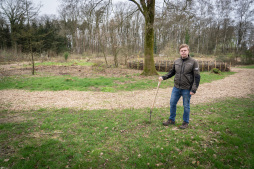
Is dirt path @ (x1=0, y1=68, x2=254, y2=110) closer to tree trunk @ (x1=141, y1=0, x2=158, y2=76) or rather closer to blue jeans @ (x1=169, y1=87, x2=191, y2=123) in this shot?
blue jeans @ (x1=169, y1=87, x2=191, y2=123)

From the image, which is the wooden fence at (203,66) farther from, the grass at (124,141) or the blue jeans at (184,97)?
the blue jeans at (184,97)

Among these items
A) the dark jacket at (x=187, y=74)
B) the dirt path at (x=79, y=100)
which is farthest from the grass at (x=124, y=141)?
the dark jacket at (x=187, y=74)

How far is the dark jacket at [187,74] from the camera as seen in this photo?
3.71m

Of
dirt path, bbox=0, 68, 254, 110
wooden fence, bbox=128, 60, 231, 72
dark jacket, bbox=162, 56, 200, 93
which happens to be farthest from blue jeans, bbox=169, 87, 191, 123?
wooden fence, bbox=128, 60, 231, 72

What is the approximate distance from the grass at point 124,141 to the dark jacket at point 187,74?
4.43ft

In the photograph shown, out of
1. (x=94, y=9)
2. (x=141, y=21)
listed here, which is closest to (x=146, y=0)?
(x=94, y=9)

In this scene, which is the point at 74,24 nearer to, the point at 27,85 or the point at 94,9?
the point at 94,9

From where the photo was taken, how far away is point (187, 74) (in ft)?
12.5

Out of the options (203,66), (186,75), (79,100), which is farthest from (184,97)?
(203,66)

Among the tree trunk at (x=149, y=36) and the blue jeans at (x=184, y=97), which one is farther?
the tree trunk at (x=149, y=36)

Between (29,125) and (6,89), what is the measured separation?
Answer: 253 inches

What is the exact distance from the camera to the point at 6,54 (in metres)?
22.0

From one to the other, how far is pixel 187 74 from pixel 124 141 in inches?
96.1

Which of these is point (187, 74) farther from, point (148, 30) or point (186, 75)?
point (148, 30)
